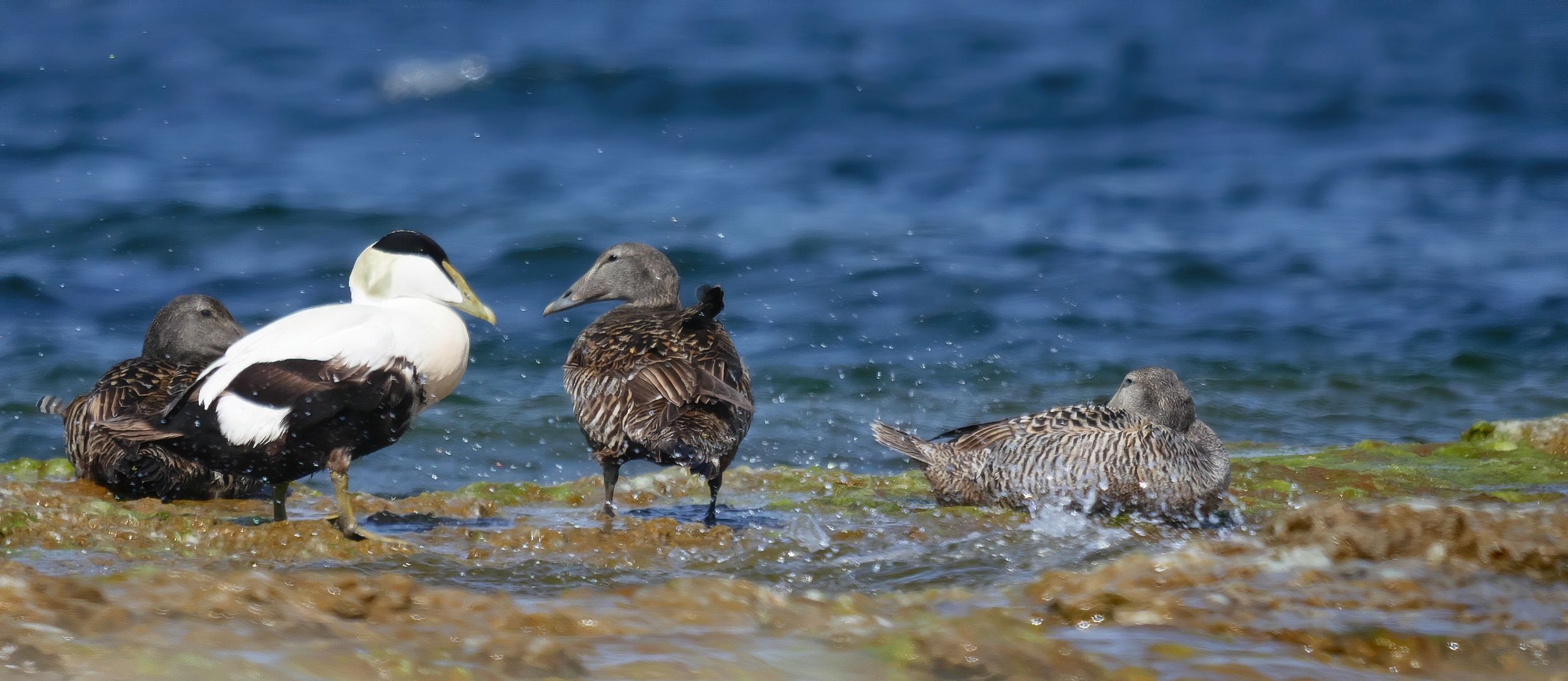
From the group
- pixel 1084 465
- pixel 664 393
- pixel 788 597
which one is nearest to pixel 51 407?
pixel 664 393

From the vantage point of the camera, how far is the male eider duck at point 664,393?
5.35m

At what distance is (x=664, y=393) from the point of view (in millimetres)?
5445

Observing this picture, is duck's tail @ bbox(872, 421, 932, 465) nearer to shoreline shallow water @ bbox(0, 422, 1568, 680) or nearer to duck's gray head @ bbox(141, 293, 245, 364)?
shoreline shallow water @ bbox(0, 422, 1568, 680)

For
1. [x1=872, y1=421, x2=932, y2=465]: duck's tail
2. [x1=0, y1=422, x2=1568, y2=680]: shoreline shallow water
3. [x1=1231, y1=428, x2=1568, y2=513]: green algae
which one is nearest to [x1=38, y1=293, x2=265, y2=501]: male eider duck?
[x1=0, y1=422, x2=1568, y2=680]: shoreline shallow water

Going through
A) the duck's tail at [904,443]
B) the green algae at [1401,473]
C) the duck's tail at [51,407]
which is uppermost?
the duck's tail at [51,407]

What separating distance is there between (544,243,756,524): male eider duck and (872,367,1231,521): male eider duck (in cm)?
108

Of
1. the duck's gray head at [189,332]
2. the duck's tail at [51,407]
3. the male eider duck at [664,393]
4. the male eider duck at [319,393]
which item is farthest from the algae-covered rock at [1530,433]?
the duck's tail at [51,407]

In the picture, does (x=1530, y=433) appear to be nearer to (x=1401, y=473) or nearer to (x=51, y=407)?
(x=1401, y=473)

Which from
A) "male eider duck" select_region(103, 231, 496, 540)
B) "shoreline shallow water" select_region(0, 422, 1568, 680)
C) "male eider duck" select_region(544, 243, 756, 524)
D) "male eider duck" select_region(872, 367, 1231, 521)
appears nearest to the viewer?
"shoreline shallow water" select_region(0, 422, 1568, 680)

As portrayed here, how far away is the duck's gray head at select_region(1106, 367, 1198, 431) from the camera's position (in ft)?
21.6

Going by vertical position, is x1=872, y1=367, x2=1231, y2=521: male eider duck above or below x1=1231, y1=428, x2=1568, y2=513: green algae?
above

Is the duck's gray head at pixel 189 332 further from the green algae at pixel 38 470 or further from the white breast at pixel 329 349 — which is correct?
the white breast at pixel 329 349

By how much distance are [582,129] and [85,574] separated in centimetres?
1343

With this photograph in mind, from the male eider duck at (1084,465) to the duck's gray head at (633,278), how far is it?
157 cm
